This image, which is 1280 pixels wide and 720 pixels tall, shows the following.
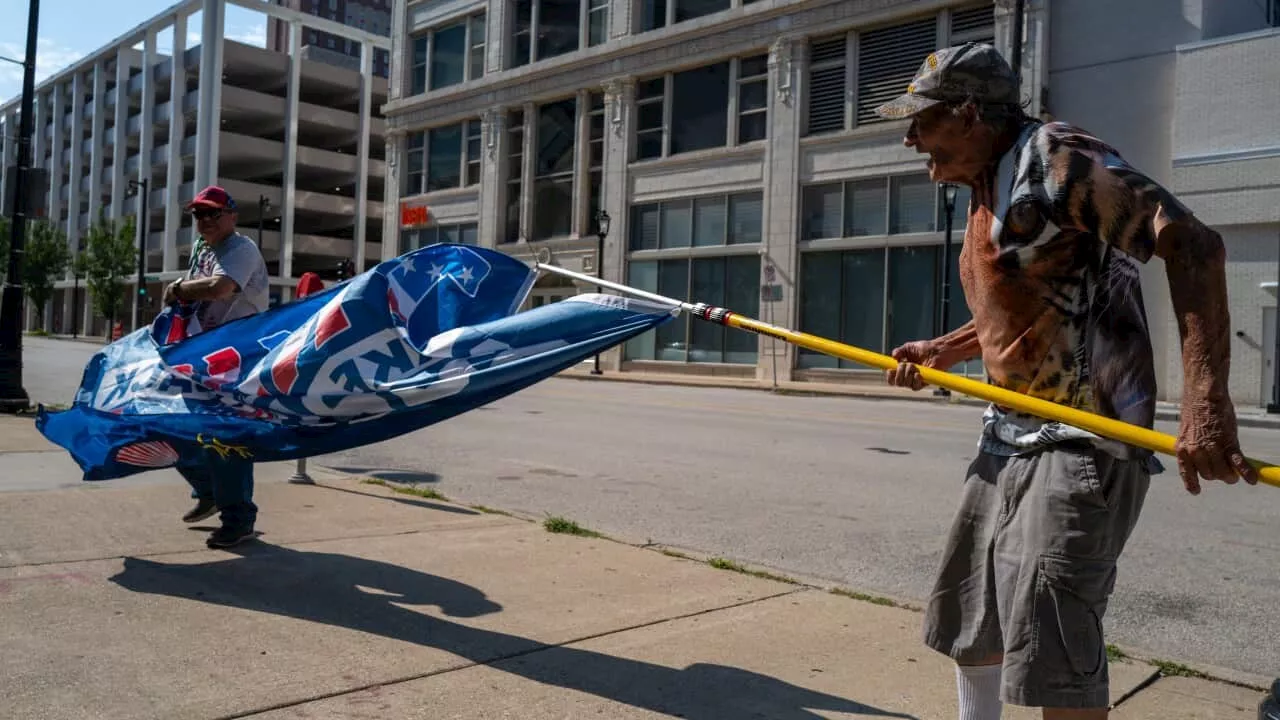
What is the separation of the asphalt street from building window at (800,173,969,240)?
12.8 metres

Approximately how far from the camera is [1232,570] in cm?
646

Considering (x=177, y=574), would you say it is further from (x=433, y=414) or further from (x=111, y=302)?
(x=111, y=302)

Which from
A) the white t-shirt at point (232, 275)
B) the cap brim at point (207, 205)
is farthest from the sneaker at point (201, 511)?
the cap brim at point (207, 205)

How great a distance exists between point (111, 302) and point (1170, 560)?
219 feet

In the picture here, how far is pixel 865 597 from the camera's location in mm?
5316

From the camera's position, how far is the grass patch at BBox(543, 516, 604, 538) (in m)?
6.77

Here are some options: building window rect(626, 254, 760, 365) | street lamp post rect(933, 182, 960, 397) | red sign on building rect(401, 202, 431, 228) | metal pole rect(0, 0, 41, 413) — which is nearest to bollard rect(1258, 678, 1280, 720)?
metal pole rect(0, 0, 41, 413)

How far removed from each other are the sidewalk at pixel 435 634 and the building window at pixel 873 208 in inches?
930

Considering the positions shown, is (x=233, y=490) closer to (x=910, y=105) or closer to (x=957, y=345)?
(x=957, y=345)

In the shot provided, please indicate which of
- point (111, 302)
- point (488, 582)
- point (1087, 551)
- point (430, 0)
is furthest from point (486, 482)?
point (111, 302)

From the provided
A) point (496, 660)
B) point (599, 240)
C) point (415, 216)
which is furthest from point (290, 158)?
point (496, 660)

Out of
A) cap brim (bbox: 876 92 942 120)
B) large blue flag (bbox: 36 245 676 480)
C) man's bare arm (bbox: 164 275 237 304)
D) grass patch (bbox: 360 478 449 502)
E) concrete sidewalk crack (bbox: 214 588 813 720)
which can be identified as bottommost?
concrete sidewalk crack (bbox: 214 588 813 720)

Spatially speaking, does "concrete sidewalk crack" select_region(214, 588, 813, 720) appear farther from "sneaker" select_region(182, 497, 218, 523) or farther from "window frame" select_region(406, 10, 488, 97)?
"window frame" select_region(406, 10, 488, 97)

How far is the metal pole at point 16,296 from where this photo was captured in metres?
13.2
